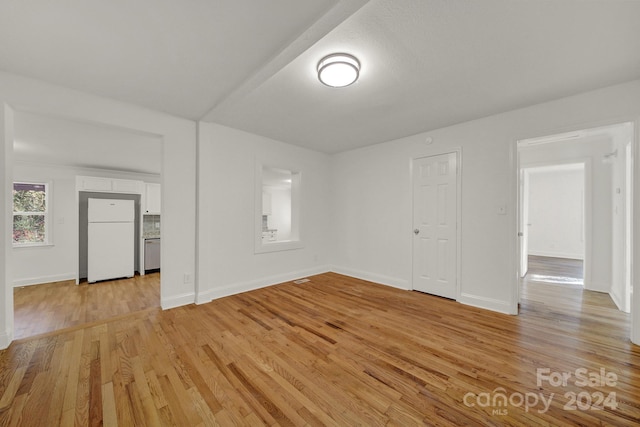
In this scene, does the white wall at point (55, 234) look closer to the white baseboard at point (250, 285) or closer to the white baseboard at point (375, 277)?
the white baseboard at point (250, 285)

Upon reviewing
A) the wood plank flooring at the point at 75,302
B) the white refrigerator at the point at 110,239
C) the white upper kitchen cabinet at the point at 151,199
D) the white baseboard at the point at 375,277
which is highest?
the white upper kitchen cabinet at the point at 151,199

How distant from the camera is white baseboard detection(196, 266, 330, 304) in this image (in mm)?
3305

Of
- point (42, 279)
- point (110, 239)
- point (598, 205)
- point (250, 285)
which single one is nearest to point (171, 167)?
point (250, 285)

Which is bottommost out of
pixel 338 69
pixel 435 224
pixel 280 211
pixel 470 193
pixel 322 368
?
pixel 322 368

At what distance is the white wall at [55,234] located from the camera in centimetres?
460

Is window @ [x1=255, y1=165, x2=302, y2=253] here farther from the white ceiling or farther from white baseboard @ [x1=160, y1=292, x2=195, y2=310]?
the white ceiling

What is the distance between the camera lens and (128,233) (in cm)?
510

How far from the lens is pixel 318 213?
4.98m

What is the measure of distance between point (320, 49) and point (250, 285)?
3.34 m

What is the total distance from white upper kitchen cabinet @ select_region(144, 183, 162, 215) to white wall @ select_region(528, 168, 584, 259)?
10.2m

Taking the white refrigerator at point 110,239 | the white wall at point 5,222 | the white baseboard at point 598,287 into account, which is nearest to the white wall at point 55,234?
the white refrigerator at point 110,239

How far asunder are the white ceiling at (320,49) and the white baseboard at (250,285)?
2478 mm

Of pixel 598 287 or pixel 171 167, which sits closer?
pixel 171 167

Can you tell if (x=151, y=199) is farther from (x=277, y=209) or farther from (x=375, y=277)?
(x=375, y=277)
